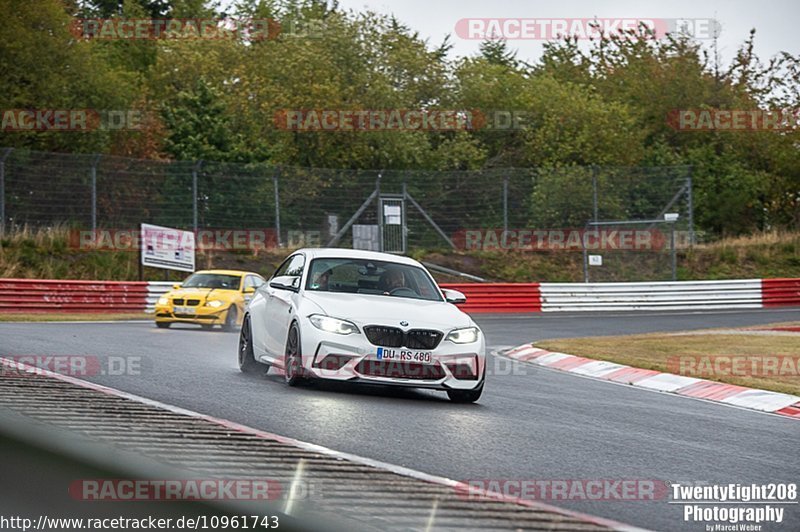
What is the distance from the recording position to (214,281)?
24.4 metres

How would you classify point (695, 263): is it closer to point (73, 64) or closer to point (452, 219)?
point (452, 219)

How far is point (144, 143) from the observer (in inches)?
1690

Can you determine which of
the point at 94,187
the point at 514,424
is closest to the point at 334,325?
the point at 514,424

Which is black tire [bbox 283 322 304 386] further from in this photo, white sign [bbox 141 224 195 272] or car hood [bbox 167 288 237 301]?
white sign [bbox 141 224 195 272]

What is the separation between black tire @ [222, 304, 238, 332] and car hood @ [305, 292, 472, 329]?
39.1 feet

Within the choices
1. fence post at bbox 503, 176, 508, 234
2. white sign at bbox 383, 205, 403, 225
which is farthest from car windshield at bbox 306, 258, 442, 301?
fence post at bbox 503, 176, 508, 234

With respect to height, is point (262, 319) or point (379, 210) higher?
point (379, 210)

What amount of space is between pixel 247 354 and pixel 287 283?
123cm

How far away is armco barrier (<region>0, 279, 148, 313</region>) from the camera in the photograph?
1118 inches

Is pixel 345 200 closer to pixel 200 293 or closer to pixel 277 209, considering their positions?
pixel 277 209

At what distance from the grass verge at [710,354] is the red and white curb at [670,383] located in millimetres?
222

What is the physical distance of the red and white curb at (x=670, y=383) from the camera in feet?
43.0

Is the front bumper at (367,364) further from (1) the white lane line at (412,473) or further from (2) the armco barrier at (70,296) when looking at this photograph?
(2) the armco barrier at (70,296)

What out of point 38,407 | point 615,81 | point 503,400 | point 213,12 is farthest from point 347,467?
point 213,12
